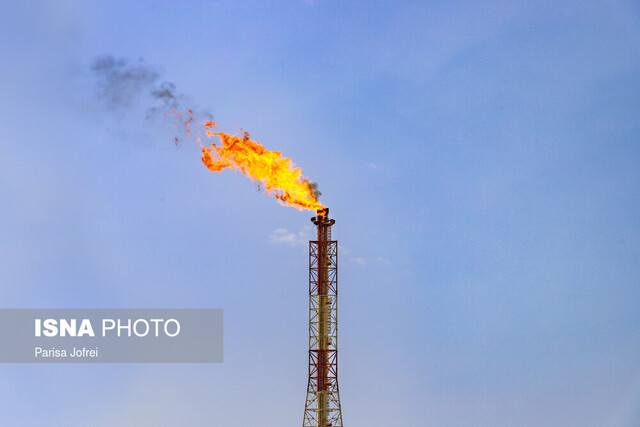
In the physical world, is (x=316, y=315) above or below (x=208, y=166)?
below

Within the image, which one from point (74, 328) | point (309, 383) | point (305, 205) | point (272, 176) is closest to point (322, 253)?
point (305, 205)

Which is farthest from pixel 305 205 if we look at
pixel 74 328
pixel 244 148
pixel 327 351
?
pixel 74 328

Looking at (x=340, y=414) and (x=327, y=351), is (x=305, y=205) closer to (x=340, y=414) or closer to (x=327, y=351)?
(x=327, y=351)

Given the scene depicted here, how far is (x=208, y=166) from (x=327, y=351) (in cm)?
1916

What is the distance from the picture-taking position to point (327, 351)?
34.2m

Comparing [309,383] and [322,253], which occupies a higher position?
[322,253]

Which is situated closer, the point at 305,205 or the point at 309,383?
the point at 309,383

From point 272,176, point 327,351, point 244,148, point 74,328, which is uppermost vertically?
point 244,148

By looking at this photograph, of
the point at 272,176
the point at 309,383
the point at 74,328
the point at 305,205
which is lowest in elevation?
the point at 309,383

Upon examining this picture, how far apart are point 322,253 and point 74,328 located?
22.4m

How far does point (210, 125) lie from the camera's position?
34375 millimetres

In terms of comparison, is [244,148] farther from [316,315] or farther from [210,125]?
[316,315]

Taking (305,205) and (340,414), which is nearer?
(340,414)

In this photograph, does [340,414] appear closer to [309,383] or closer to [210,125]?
[309,383]
